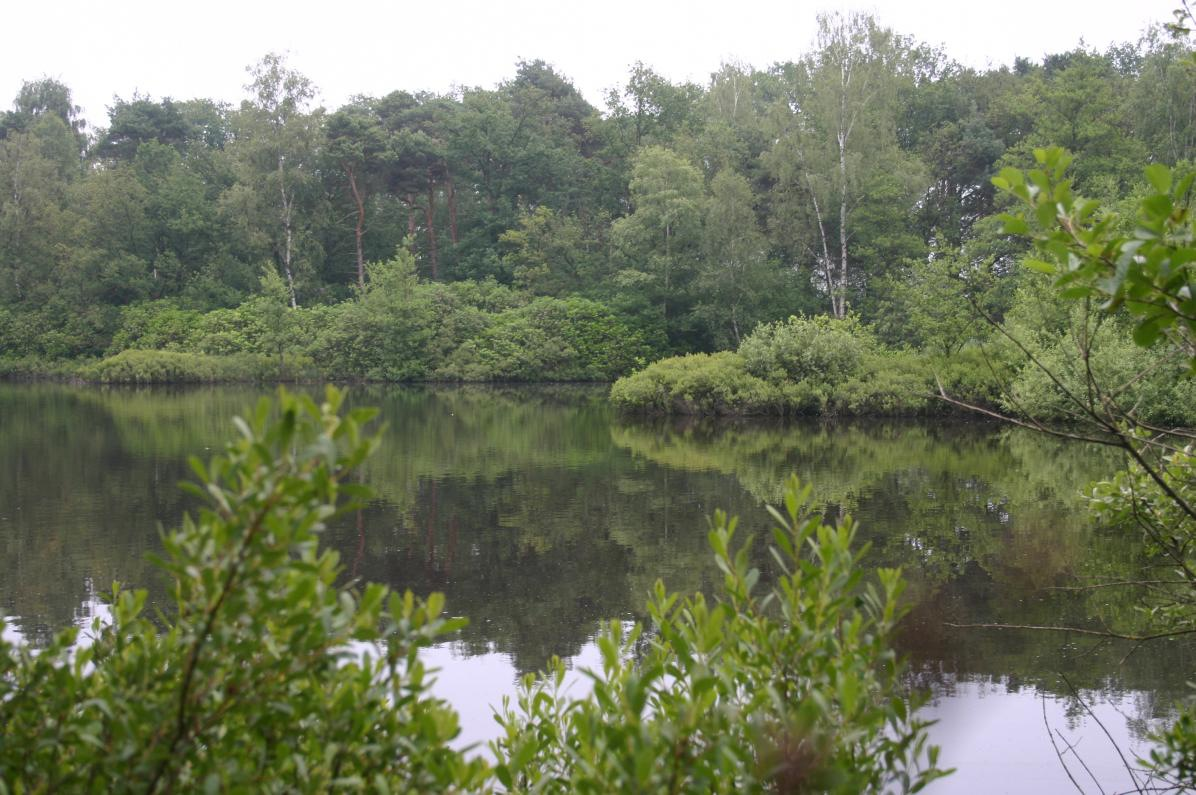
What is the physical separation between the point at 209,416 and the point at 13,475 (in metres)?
8.95

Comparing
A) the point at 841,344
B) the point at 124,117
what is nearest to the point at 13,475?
the point at 841,344

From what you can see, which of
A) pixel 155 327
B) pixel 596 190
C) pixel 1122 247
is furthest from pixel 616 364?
pixel 1122 247

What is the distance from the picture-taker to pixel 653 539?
10.4 meters

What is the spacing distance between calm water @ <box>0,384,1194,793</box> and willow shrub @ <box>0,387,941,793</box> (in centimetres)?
332

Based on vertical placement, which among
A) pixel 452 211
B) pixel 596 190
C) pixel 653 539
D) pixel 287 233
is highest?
pixel 596 190

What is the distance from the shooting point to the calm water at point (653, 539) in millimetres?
5980

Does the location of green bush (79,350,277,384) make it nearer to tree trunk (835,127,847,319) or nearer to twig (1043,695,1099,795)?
tree trunk (835,127,847,319)

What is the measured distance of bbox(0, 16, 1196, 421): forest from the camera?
3500 centimetres

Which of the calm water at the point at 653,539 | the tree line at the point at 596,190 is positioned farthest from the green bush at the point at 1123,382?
the tree line at the point at 596,190

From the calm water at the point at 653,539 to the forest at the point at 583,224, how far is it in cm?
864

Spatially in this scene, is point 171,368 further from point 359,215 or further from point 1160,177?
point 1160,177

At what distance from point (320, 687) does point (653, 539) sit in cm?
859

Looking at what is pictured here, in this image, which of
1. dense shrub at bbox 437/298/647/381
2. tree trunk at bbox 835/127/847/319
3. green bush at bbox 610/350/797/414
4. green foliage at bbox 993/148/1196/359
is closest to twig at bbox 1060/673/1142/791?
green foliage at bbox 993/148/1196/359

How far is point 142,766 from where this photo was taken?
5.60ft
